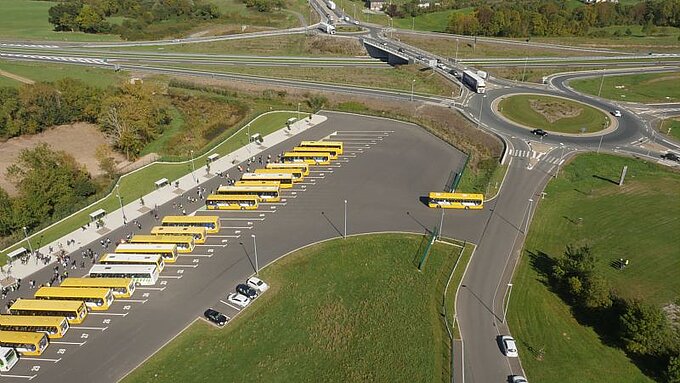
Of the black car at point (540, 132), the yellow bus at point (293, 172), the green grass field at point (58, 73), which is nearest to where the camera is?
the yellow bus at point (293, 172)

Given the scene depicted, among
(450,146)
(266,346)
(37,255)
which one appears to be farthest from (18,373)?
(450,146)

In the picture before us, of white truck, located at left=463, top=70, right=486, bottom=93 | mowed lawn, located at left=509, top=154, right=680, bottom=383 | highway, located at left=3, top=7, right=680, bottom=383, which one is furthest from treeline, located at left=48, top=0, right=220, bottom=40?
mowed lawn, located at left=509, top=154, right=680, bottom=383

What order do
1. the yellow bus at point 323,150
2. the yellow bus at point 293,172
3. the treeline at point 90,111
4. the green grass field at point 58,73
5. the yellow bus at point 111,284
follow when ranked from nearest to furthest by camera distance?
1. the yellow bus at point 111,284
2. the yellow bus at point 293,172
3. the yellow bus at point 323,150
4. the treeline at point 90,111
5. the green grass field at point 58,73

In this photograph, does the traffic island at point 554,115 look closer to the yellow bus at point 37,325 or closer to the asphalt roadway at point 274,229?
the asphalt roadway at point 274,229

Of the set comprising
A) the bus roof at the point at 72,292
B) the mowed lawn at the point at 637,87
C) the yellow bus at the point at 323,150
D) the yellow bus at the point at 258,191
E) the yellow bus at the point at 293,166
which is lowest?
the bus roof at the point at 72,292

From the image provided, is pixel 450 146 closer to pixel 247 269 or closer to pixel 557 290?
pixel 557 290

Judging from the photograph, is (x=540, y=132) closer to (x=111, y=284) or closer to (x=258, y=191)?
(x=258, y=191)

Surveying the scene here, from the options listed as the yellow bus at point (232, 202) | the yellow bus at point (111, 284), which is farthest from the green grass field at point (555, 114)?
the yellow bus at point (111, 284)
